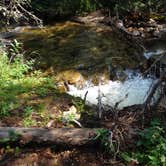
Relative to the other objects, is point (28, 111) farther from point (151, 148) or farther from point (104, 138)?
point (151, 148)

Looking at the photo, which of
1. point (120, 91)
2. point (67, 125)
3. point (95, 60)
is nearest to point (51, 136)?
point (67, 125)

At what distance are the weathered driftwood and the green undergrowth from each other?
3.21 ft

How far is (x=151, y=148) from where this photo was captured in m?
4.56

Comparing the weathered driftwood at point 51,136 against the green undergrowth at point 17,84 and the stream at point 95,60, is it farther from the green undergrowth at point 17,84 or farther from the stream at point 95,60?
the stream at point 95,60

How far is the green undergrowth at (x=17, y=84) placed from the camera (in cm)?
625

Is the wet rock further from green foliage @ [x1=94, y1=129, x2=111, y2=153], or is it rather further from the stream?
green foliage @ [x1=94, y1=129, x2=111, y2=153]

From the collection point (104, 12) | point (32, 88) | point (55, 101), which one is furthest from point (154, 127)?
point (104, 12)

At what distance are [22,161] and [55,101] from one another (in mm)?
1860

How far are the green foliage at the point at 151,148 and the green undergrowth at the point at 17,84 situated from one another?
2.31 meters

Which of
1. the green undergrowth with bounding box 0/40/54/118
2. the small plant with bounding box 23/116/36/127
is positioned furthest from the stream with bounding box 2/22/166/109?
the small plant with bounding box 23/116/36/127

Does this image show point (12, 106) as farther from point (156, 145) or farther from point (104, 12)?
point (104, 12)

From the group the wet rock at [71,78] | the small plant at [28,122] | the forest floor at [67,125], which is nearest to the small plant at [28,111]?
the forest floor at [67,125]

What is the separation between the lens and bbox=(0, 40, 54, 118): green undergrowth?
20.5 ft

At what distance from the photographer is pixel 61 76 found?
8.67 meters
